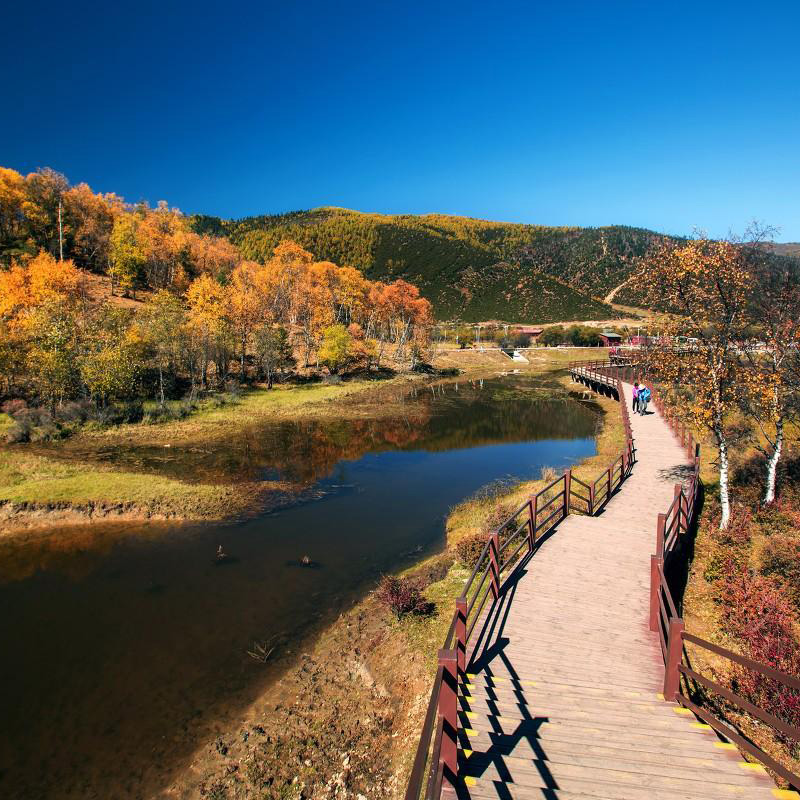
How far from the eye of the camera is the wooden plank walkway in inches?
241

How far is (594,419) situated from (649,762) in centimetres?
4053

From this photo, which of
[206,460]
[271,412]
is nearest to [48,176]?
[271,412]

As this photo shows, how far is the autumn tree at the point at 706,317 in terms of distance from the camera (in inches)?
592

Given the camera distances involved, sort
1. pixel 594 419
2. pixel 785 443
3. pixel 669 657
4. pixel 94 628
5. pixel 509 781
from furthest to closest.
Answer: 1. pixel 594 419
2. pixel 785 443
3. pixel 94 628
4. pixel 669 657
5. pixel 509 781

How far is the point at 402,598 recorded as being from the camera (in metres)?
13.6

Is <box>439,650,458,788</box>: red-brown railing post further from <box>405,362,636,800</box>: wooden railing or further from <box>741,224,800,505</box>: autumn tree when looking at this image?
<box>741,224,800,505</box>: autumn tree

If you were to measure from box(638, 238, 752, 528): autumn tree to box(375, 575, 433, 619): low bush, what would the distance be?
10.2 m

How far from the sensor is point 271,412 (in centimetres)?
4644

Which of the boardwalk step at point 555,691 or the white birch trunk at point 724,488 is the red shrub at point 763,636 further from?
the white birch trunk at point 724,488

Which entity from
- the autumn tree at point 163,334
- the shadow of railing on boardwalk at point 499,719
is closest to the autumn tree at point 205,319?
the autumn tree at point 163,334

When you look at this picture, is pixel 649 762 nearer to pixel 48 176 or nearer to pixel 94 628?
pixel 94 628

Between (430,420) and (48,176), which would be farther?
(48,176)

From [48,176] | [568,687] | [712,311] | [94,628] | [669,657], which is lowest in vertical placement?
[94,628]

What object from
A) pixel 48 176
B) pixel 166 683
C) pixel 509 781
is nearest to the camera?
pixel 509 781
